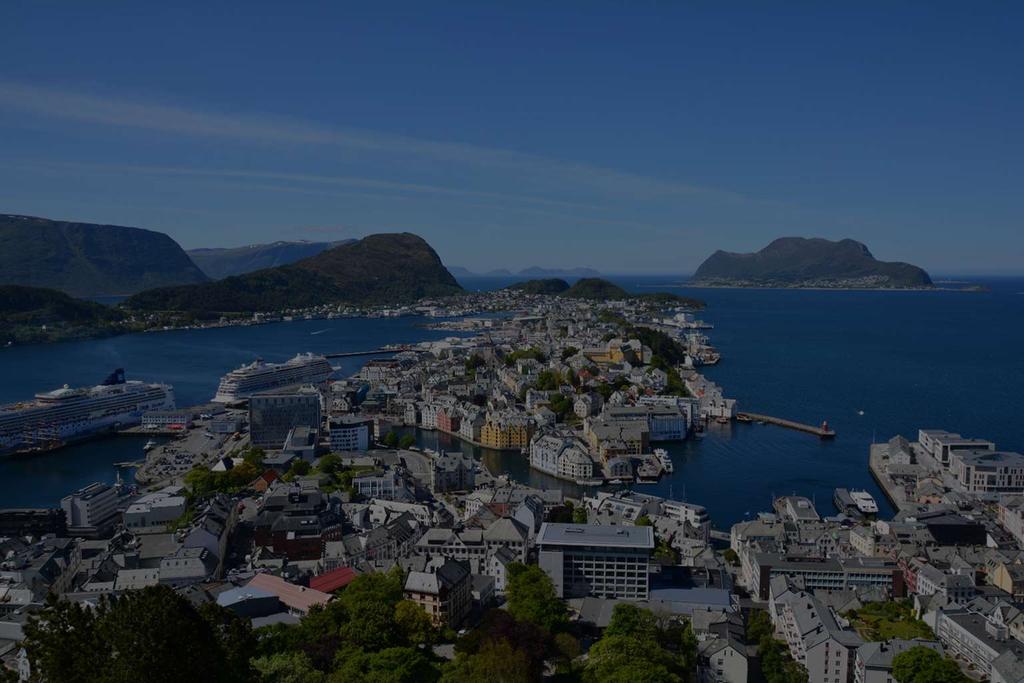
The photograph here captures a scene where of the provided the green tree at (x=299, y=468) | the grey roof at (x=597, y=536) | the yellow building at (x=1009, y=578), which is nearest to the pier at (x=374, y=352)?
the green tree at (x=299, y=468)

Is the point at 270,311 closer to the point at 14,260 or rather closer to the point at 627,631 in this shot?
the point at 14,260

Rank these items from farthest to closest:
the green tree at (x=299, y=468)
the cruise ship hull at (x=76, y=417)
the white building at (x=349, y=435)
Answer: the cruise ship hull at (x=76, y=417), the white building at (x=349, y=435), the green tree at (x=299, y=468)

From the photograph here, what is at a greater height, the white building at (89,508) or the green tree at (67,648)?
the green tree at (67,648)

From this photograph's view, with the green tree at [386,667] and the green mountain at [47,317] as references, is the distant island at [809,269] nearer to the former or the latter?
the green mountain at [47,317]

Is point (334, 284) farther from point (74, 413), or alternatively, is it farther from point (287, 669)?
point (287, 669)

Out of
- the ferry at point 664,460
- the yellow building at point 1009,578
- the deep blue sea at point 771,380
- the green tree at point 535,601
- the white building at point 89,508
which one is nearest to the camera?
the green tree at point 535,601

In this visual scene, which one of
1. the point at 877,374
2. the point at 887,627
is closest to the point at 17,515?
the point at 887,627
